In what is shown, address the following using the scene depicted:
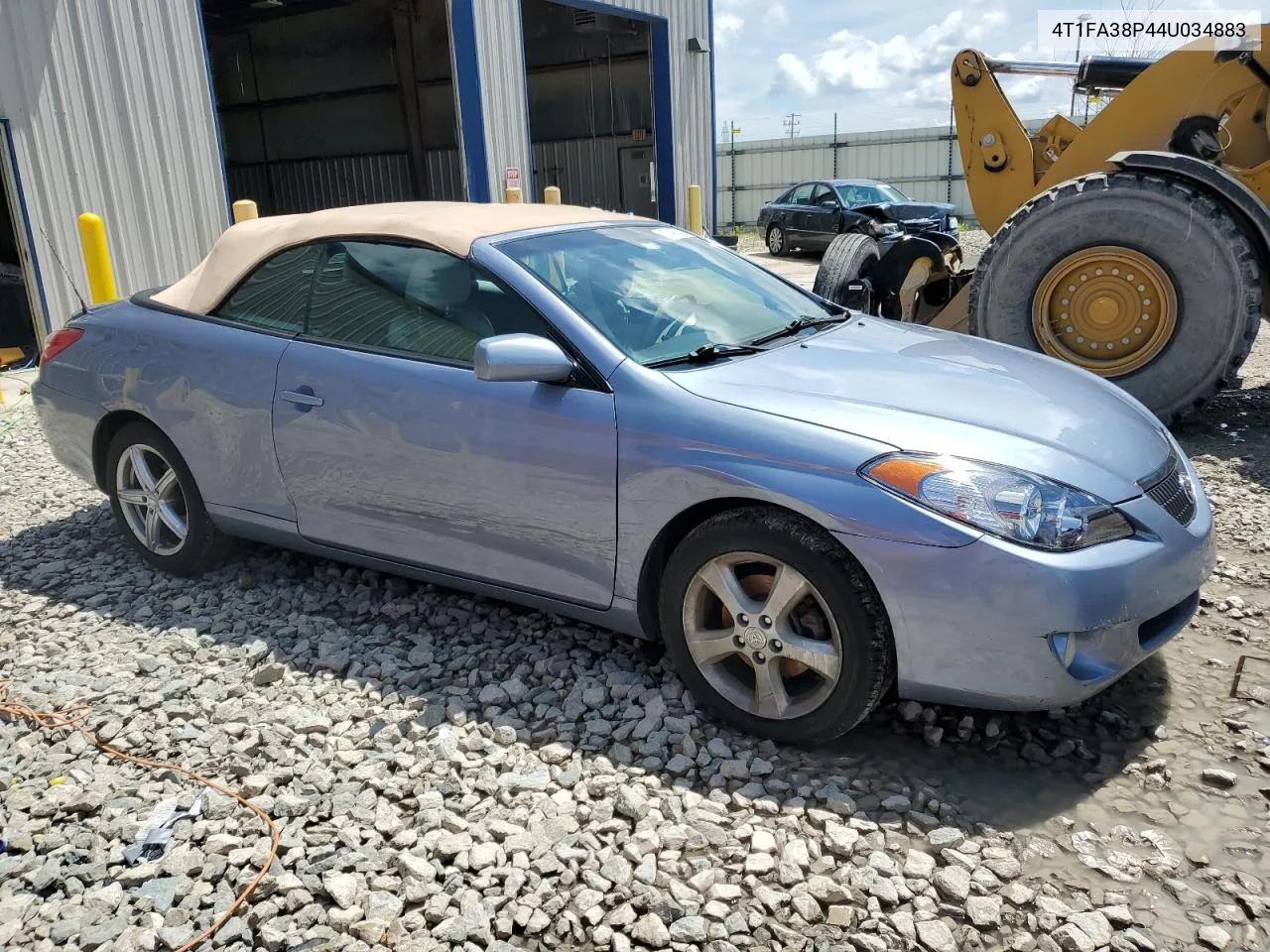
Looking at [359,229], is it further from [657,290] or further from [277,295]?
[657,290]

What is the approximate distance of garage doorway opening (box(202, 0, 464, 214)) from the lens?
766 inches

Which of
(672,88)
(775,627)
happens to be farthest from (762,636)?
(672,88)

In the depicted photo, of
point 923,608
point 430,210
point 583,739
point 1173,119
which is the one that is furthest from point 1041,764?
point 1173,119

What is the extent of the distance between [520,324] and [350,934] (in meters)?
1.90

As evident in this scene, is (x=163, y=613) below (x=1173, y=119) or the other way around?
below

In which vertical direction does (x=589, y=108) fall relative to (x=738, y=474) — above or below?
above

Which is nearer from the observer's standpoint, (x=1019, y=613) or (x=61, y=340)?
(x=1019, y=613)

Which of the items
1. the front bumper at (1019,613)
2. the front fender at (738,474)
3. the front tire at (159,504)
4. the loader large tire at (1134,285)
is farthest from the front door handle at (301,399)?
the loader large tire at (1134,285)

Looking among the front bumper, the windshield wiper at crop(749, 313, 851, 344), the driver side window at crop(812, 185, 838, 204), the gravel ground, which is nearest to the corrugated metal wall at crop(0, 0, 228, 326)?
the gravel ground

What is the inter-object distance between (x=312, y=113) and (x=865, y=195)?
11756 mm

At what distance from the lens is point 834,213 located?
1923 cm

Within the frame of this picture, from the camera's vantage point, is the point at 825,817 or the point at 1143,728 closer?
the point at 825,817

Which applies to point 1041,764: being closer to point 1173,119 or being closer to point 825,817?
point 825,817

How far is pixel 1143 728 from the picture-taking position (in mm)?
3008
